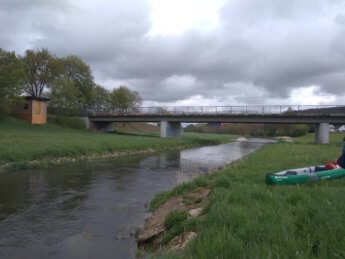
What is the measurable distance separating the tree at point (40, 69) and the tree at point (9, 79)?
1558 centimetres

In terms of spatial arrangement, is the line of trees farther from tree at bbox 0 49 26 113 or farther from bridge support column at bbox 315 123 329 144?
bridge support column at bbox 315 123 329 144

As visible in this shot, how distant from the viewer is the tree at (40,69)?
6856 cm

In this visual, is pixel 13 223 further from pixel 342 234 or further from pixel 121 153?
pixel 121 153

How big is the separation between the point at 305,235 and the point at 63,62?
76.0 metres

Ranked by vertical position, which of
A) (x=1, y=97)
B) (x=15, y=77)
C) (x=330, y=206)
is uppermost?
(x=15, y=77)

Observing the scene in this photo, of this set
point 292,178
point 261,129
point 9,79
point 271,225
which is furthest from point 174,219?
point 261,129

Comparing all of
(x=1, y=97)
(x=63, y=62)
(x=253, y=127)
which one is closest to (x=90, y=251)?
(x=1, y=97)

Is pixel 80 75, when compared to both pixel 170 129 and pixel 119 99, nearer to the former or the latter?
pixel 119 99

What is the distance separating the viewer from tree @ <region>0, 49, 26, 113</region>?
48.3 metres

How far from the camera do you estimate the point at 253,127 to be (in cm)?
14550

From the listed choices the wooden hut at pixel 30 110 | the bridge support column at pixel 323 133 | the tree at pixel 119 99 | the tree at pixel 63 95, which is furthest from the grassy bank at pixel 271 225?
the tree at pixel 119 99

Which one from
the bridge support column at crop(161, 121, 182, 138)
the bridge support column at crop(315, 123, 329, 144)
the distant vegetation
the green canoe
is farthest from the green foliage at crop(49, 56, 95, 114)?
the distant vegetation

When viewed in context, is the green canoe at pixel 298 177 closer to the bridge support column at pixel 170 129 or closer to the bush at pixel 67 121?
the bridge support column at pixel 170 129

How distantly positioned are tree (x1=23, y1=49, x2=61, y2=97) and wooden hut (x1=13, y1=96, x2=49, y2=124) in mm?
10436
